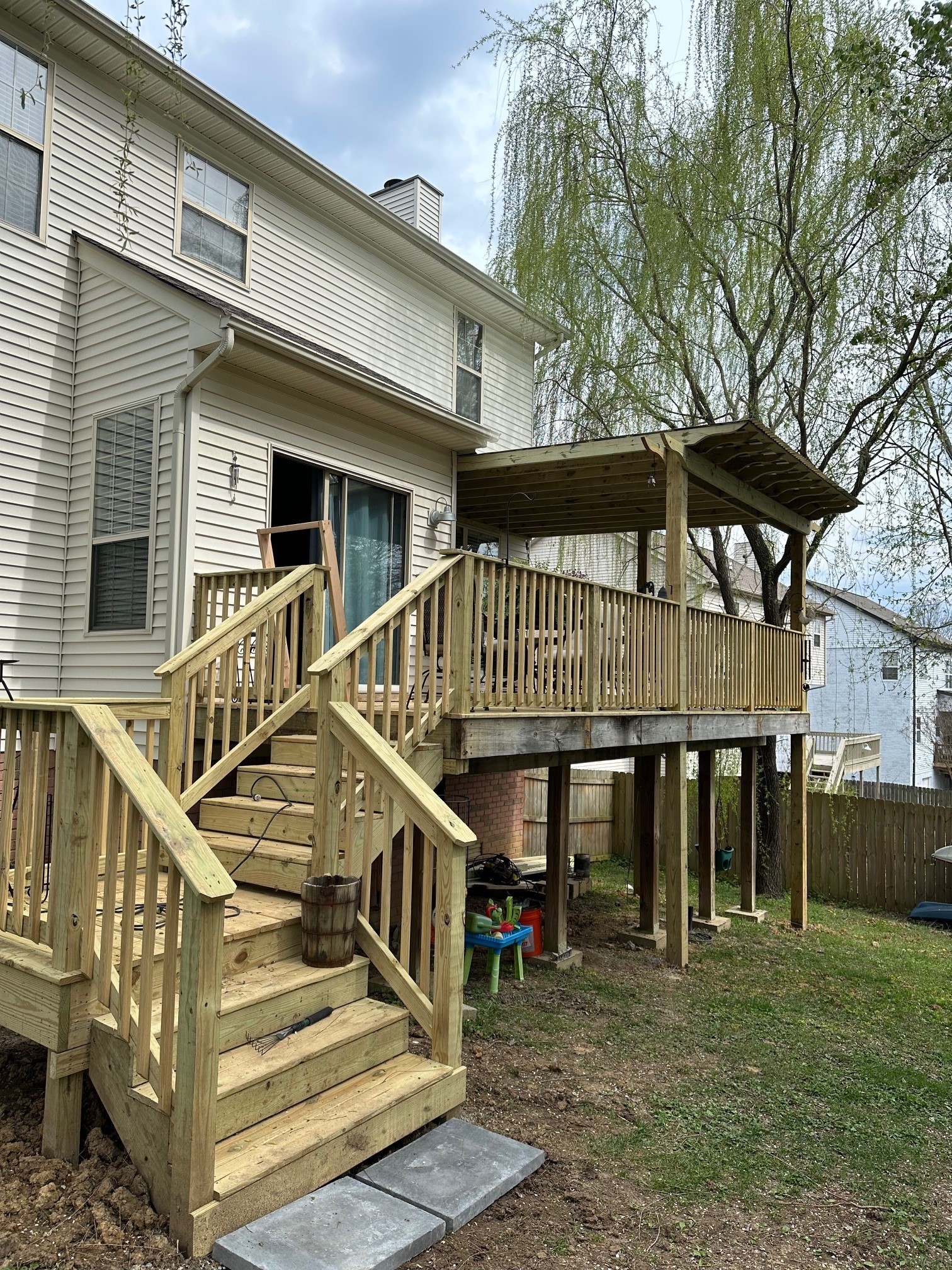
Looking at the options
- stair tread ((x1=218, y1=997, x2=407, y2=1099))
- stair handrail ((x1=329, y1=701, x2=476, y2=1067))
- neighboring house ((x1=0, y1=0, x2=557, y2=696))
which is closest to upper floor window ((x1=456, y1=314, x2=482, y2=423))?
neighboring house ((x1=0, y1=0, x2=557, y2=696))

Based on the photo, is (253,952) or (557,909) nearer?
(253,952)

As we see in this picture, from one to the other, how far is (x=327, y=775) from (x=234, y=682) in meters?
1.62

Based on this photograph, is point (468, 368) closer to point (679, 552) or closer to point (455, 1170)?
point (679, 552)

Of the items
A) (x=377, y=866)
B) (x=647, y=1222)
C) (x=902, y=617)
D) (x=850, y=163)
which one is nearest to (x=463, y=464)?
(x=377, y=866)

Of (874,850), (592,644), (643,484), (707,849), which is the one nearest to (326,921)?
(592,644)

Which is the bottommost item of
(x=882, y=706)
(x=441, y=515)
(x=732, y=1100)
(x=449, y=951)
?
(x=732, y=1100)

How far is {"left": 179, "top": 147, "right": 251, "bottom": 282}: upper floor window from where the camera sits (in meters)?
9.00

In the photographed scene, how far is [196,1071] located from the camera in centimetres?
303

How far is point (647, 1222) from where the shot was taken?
3670 millimetres

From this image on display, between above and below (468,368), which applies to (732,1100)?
below

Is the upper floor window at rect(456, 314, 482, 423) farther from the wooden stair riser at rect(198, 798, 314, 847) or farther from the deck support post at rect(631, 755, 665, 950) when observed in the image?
the wooden stair riser at rect(198, 798, 314, 847)

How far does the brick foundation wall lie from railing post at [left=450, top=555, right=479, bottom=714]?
17.6ft

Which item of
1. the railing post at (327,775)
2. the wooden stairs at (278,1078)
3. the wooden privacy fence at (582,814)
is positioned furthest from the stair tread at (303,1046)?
the wooden privacy fence at (582,814)

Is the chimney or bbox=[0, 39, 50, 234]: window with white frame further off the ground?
the chimney
